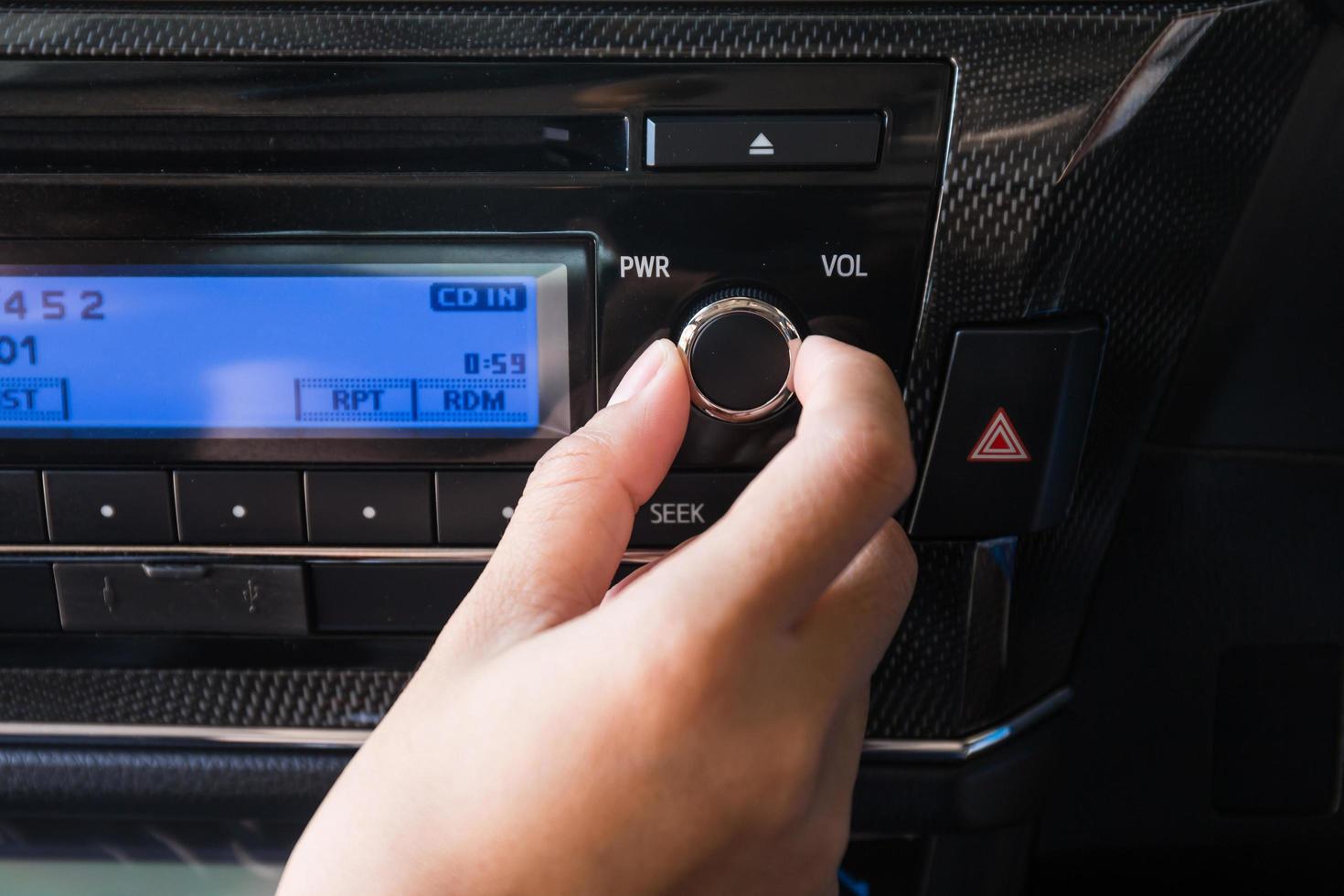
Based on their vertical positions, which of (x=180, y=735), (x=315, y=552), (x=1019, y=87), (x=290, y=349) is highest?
(x=1019, y=87)

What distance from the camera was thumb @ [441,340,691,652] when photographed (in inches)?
13.8

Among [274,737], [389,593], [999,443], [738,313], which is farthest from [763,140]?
[274,737]

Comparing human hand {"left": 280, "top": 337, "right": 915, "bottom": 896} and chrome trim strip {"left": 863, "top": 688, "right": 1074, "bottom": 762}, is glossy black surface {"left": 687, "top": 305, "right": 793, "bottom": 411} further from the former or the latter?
chrome trim strip {"left": 863, "top": 688, "right": 1074, "bottom": 762}

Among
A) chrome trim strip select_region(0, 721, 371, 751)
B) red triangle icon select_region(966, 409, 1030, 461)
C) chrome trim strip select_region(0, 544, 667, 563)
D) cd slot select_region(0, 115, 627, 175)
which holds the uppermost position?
cd slot select_region(0, 115, 627, 175)

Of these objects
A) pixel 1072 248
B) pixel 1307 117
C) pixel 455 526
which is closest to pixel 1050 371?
pixel 1072 248

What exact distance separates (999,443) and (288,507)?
340 mm

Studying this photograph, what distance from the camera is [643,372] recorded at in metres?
0.44

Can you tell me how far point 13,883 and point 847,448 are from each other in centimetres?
62

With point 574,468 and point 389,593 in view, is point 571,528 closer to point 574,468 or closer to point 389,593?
point 574,468

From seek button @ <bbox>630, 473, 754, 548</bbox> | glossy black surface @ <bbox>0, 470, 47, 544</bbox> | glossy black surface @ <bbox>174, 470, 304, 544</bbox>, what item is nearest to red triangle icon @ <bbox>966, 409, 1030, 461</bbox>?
seek button @ <bbox>630, 473, 754, 548</bbox>

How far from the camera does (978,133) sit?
0.44 m

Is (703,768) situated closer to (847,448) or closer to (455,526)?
(847,448)

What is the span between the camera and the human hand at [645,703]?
12.0 inches

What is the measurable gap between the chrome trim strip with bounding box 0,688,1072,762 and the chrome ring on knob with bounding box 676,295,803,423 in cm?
20
